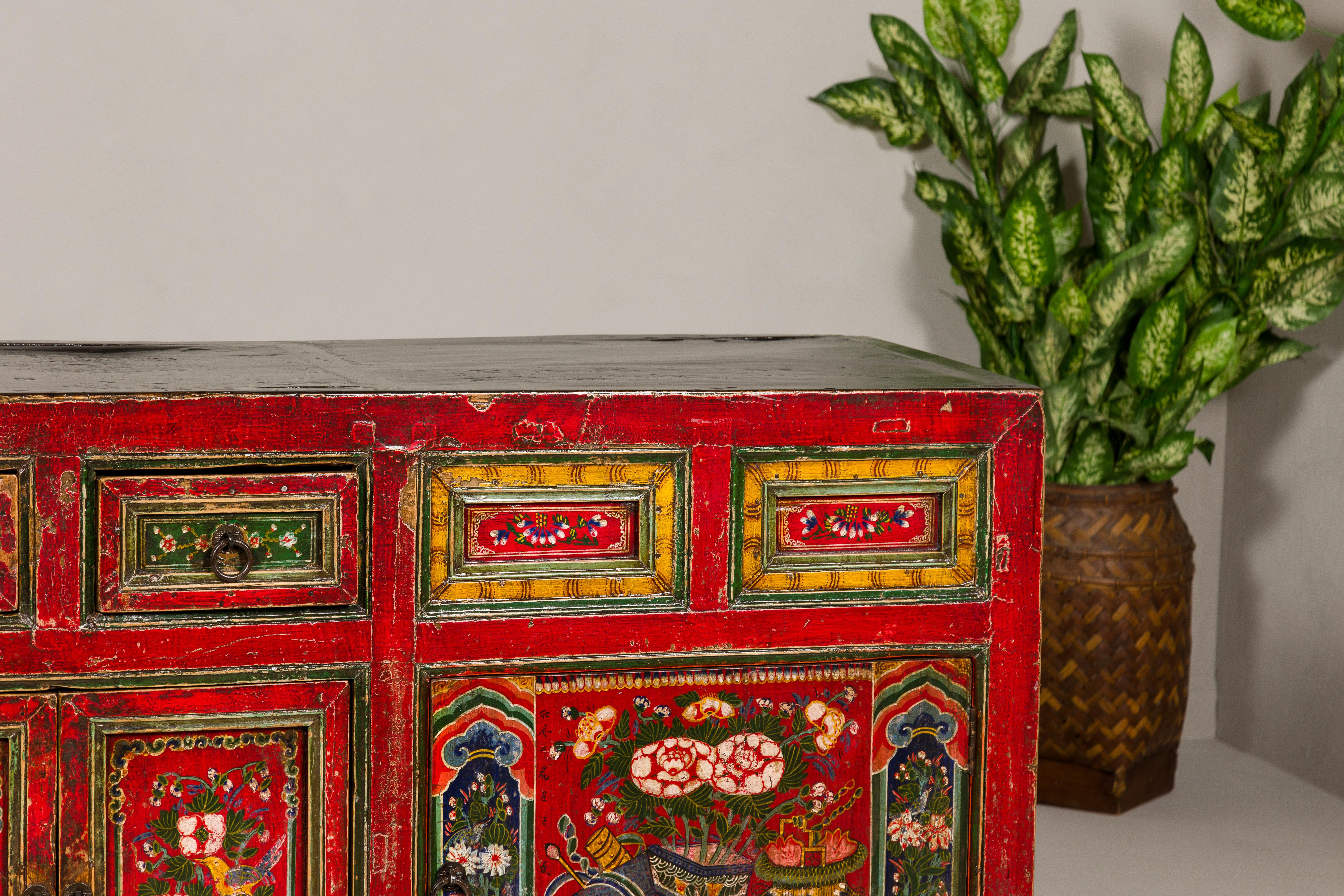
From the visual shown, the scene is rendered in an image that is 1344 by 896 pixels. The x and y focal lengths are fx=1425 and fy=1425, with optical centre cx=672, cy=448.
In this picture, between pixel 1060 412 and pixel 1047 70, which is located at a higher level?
pixel 1047 70

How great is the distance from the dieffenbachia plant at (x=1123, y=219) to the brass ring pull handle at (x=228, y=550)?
1.51 m

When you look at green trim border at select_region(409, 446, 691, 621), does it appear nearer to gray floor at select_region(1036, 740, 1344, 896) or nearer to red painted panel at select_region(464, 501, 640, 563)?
red painted panel at select_region(464, 501, 640, 563)

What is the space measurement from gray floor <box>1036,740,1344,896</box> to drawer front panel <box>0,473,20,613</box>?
5.41 feet

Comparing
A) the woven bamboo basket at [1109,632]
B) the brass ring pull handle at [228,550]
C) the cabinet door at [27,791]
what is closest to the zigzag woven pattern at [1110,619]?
the woven bamboo basket at [1109,632]

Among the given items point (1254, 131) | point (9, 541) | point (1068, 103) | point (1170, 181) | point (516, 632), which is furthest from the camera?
point (1068, 103)

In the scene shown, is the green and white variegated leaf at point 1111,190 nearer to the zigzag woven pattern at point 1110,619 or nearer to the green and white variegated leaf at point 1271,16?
the green and white variegated leaf at point 1271,16

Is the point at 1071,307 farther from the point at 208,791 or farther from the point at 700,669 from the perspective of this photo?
the point at 208,791

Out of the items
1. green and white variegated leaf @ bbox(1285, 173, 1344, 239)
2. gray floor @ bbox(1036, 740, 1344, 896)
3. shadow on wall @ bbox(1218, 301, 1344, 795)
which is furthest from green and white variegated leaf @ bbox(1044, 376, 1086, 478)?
gray floor @ bbox(1036, 740, 1344, 896)

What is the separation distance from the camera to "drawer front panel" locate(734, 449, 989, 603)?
1.63m

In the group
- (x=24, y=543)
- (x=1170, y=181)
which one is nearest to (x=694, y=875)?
(x=24, y=543)

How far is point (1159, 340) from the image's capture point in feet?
8.17

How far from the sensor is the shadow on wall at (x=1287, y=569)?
278 centimetres

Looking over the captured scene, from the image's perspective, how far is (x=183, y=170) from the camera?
2.55 meters

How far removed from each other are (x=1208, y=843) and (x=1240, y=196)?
1153mm
